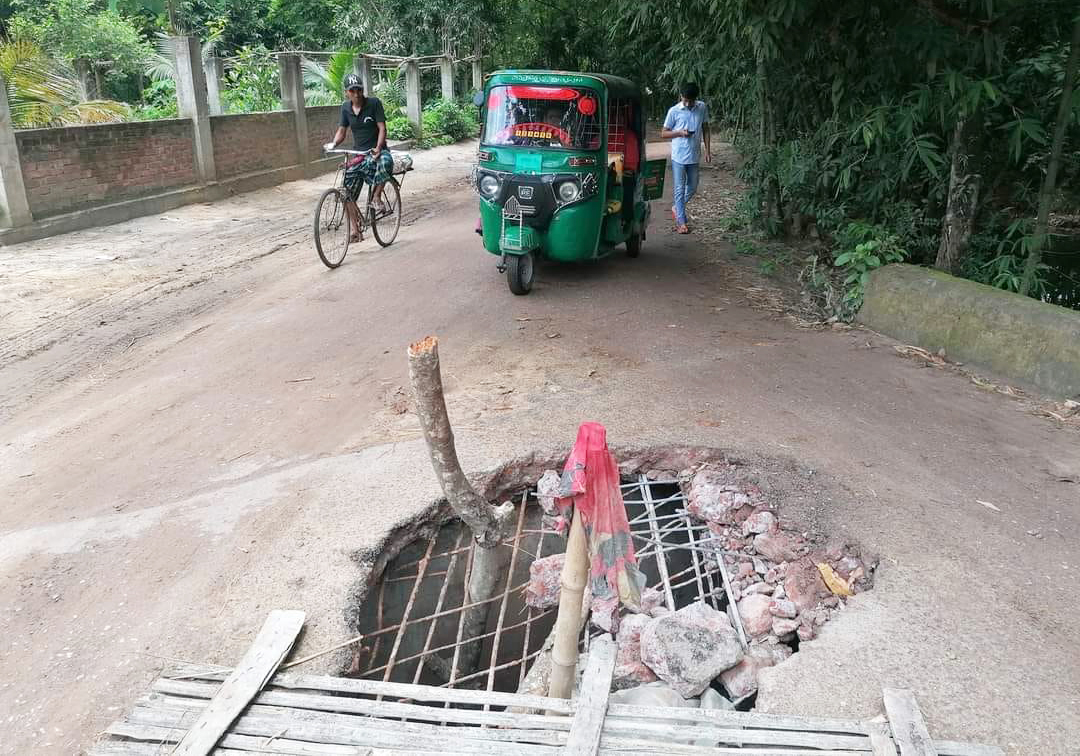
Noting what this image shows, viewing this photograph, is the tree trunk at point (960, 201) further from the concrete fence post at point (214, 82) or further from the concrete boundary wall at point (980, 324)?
the concrete fence post at point (214, 82)

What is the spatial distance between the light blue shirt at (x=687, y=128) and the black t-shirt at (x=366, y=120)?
3.30 metres

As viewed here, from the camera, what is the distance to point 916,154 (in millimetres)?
6797

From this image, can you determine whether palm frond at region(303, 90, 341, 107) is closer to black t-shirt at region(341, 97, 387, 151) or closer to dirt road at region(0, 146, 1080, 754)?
black t-shirt at region(341, 97, 387, 151)

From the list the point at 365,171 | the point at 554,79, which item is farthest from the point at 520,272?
the point at 365,171

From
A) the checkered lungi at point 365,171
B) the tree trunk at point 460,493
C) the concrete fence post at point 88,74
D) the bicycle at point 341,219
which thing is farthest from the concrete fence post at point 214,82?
the tree trunk at point 460,493

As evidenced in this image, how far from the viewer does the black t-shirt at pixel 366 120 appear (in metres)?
8.53

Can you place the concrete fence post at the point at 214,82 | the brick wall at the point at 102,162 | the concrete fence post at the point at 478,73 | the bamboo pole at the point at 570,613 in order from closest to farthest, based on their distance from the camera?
the bamboo pole at the point at 570,613 < the brick wall at the point at 102,162 < the concrete fence post at the point at 214,82 < the concrete fence post at the point at 478,73

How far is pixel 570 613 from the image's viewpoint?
8.88 ft

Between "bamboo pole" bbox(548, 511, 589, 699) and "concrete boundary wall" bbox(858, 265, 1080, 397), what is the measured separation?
399 cm

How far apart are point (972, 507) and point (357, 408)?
11.2 ft

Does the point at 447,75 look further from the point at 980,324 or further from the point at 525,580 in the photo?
the point at 525,580

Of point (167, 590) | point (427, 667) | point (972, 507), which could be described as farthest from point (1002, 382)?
point (167, 590)

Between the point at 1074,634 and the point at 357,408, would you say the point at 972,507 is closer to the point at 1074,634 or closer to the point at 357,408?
the point at 1074,634

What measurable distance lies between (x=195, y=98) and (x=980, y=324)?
10973mm
